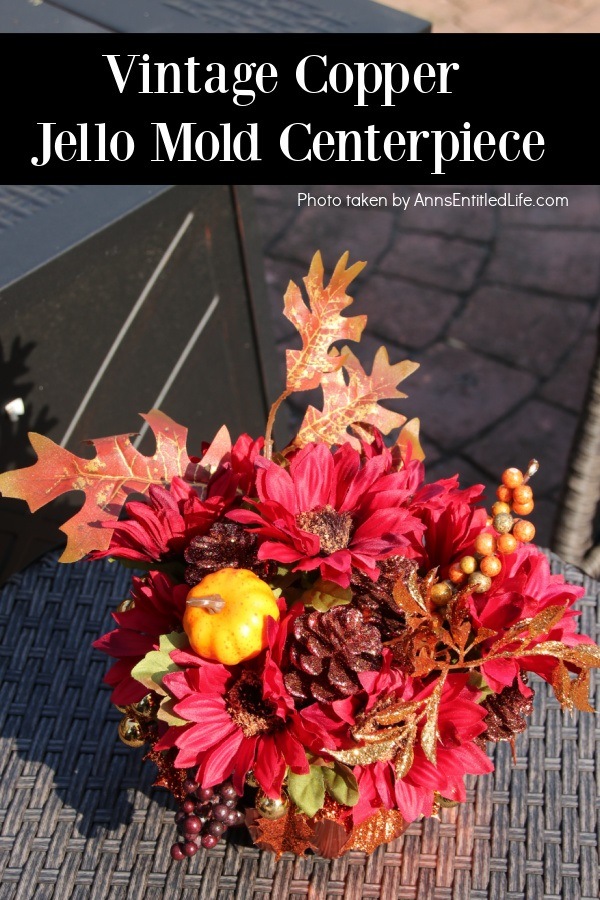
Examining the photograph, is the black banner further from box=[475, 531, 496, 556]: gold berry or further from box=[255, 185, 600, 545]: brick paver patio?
box=[475, 531, 496, 556]: gold berry

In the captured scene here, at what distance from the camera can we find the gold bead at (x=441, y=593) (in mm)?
685

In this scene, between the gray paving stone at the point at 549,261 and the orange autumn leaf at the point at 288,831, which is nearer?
the orange autumn leaf at the point at 288,831

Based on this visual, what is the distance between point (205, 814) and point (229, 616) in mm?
195

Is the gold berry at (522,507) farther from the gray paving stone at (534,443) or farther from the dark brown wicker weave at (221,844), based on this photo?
the gray paving stone at (534,443)

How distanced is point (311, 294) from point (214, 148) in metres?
0.75

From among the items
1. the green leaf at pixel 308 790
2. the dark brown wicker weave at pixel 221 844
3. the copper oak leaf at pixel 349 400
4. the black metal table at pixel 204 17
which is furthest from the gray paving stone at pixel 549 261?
the green leaf at pixel 308 790

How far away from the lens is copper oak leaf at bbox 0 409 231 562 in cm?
70

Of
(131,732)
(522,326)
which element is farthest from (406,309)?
(131,732)

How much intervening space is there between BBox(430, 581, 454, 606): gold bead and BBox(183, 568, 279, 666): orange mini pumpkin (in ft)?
0.37

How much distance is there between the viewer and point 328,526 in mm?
666

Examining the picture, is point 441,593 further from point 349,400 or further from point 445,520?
point 349,400

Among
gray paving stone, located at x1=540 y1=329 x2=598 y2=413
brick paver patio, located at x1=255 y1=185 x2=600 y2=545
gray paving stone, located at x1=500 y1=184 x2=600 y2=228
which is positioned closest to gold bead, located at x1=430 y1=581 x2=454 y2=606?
brick paver patio, located at x1=255 y1=185 x2=600 y2=545

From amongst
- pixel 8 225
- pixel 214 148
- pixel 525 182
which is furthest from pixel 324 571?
pixel 525 182

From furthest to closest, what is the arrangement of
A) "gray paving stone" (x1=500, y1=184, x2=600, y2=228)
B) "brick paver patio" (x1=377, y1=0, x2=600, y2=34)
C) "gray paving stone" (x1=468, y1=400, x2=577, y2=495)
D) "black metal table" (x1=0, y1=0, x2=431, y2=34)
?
"brick paver patio" (x1=377, y1=0, x2=600, y2=34) < "gray paving stone" (x1=500, y1=184, x2=600, y2=228) < "gray paving stone" (x1=468, y1=400, x2=577, y2=495) < "black metal table" (x1=0, y1=0, x2=431, y2=34)
